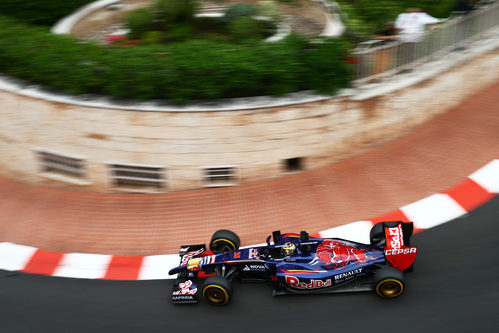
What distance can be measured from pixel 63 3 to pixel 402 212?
8986 millimetres

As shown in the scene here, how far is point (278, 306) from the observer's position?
23.9 feet

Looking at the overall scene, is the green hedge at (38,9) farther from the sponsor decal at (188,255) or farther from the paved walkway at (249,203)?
the sponsor decal at (188,255)

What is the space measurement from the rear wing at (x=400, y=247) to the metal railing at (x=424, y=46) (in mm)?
3560

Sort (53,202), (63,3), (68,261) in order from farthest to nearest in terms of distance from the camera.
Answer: (63,3) < (53,202) < (68,261)

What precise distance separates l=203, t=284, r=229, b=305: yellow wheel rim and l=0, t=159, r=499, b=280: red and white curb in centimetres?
92

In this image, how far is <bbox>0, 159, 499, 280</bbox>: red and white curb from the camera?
26.6 feet

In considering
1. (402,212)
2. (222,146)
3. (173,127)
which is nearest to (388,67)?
(402,212)

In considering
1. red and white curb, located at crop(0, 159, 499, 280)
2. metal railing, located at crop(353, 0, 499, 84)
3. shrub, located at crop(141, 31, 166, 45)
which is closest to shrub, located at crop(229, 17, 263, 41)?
Answer: shrub, located at crop(141, 31, 166, 45)

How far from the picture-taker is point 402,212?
8.87 meters

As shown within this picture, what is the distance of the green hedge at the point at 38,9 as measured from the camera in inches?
445

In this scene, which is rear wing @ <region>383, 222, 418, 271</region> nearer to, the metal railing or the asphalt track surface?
the asphalt track surface

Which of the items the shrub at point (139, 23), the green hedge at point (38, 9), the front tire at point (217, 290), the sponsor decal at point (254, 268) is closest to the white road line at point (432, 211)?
the sponsor decal at point (254, 268)

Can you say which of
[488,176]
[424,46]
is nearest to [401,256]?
[488,176]

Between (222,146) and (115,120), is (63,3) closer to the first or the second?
(115,120)
